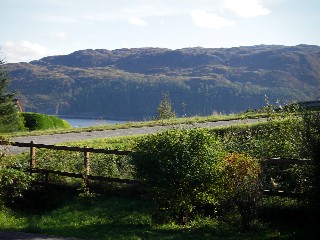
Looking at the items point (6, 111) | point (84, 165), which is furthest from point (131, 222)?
point (6, 111)

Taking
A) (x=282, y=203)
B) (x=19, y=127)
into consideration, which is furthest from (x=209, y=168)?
(x=19, y=127)

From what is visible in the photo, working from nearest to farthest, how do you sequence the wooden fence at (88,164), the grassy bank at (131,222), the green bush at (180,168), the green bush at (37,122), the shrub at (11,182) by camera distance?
the grassy bank at (131,222), the green bush at (180,168), the wooden fence at (88,164), the shrub at (11,182), the green bush at (37,122)

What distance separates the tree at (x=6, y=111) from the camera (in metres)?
33.7

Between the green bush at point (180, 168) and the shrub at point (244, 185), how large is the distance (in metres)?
0.39

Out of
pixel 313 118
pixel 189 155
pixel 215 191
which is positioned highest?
pixel 313 118

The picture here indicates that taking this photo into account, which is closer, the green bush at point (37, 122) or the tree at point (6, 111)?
the tree at point (6, 111)

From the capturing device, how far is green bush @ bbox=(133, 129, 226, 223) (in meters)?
11.9

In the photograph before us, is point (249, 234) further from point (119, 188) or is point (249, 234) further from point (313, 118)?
point (119, 188)

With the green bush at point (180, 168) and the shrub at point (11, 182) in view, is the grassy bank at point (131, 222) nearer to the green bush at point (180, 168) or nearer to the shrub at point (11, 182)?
the shrub at point (11, 182)

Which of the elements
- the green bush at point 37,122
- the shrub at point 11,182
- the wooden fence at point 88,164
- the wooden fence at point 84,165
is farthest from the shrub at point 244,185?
the green bush at point 37,122

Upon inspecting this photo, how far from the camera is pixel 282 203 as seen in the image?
12453mm

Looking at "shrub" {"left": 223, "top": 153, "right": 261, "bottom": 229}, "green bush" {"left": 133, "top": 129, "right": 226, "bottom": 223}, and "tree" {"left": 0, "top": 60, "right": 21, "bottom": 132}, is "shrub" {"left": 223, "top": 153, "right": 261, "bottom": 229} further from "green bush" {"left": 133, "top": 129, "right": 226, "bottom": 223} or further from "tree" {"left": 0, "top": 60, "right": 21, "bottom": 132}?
"tree" {"left": 0, "top": 60, "right": 21, "bottom": 132}

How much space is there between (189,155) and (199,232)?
75.1 inches

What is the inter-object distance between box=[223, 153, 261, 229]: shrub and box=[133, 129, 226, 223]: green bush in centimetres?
39
